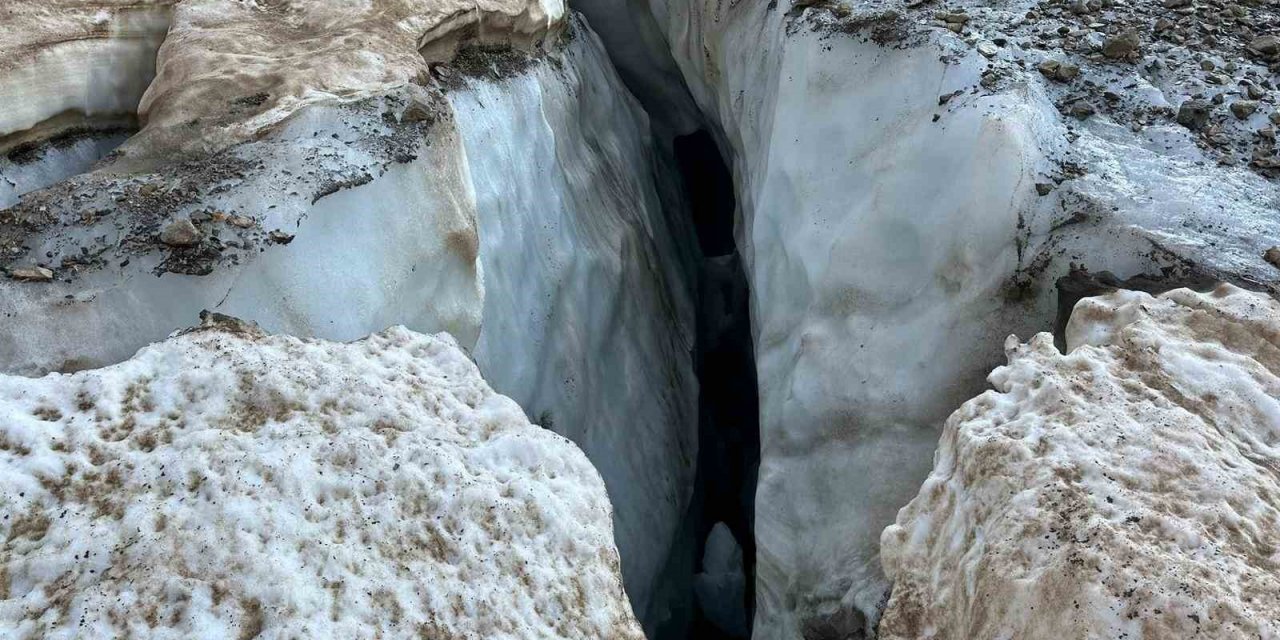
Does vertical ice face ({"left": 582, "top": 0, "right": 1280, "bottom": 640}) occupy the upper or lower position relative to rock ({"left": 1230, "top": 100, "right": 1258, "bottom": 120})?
lower

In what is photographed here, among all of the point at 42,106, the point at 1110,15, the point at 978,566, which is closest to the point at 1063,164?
the point at 1110,15

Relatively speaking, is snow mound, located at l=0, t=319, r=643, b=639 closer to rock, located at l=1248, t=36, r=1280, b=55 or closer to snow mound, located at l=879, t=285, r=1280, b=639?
snow mound, located at l=879, t=285, r=1280, b=639

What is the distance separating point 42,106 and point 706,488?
12.5 feet

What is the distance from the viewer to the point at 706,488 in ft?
18.1

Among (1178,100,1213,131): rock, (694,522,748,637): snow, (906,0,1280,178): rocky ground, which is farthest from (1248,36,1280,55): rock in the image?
(694,522,748,637): snow

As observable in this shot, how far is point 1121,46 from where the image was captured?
3.32 metres

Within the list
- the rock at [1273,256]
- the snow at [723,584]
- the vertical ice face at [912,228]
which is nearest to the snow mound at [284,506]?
the vertical ice face at [912,228]

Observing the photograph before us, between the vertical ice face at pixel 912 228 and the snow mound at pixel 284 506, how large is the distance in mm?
1176

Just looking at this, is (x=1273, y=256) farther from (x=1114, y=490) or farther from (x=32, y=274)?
(x=32, y=274)

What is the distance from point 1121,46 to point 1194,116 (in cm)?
42

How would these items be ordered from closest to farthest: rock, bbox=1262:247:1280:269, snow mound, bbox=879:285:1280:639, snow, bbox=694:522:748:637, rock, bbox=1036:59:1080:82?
snow mound, bbox=879:285:1280:639 → rock, bbox=1262:247:1280:269 → rock, bbox=1036:59:1080:82 → snow, bbox=694:522:748:637

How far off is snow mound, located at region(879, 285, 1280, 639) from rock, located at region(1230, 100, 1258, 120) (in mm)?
918

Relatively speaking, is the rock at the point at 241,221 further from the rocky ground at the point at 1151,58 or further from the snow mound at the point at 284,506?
the rocky ground at the point at 1151,58

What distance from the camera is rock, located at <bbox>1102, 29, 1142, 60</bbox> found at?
3.32 metres
